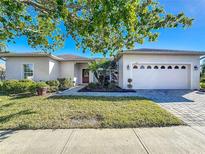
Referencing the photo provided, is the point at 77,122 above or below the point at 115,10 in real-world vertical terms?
below

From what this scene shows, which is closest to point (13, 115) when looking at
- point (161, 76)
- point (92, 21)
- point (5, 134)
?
point (5, 134)

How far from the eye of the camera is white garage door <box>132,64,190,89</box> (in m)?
14.4

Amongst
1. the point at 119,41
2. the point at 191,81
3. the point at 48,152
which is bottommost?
the point at 48,152

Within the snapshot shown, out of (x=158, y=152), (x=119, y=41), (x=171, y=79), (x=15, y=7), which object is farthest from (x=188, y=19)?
(x=171, y=79)

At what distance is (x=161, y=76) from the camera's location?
1455 cm

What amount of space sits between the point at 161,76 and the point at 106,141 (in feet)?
39.8

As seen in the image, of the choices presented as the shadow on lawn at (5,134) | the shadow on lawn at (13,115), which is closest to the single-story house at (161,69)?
the shadow on lawn at (13,115)

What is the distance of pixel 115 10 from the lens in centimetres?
439

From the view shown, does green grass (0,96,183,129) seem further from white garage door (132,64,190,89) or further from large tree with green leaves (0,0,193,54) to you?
white garage door (132,64,190,89)

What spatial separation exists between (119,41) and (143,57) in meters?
7.58

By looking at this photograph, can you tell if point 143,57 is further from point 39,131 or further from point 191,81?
point 39,131

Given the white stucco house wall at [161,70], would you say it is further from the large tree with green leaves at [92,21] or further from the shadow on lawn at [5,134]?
the shadow on lawn at [5,134]

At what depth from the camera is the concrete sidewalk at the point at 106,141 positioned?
3.50 metres

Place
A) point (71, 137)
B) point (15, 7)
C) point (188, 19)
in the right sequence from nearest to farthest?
point (71, 137)
point (15, 7)
point (188, 19)
